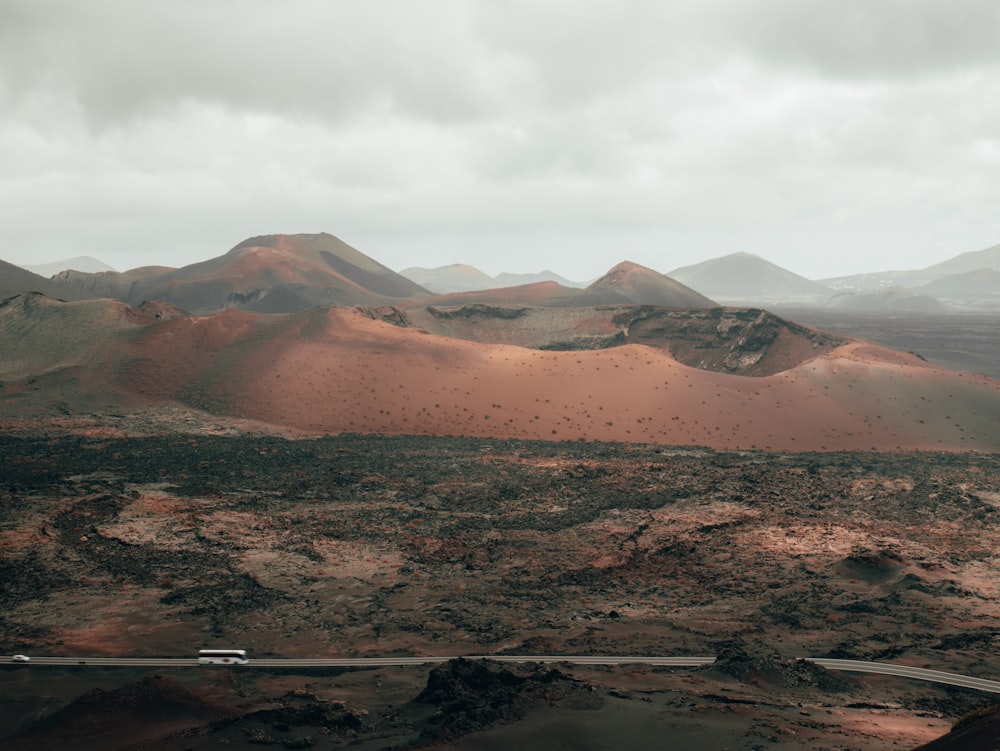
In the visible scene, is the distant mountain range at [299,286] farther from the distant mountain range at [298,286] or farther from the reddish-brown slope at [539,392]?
the reddish-brown slope at [539,392]

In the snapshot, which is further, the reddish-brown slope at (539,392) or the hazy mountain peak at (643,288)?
the hazy mountain peak at (643,288)

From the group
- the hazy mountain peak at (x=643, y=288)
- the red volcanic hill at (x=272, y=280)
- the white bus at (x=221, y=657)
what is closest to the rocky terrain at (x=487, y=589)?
the white bus at (x=221, y=657)

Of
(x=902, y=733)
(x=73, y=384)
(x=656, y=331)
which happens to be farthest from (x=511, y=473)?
(x=656, y=331)

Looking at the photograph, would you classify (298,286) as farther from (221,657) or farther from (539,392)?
(221,657)

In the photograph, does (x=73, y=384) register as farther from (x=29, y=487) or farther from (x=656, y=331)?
(x=656, y=331)

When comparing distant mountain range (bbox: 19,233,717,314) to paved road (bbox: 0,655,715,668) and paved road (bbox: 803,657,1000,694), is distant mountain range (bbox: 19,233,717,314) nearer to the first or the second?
paved road (bbox: 0,655,715,668)

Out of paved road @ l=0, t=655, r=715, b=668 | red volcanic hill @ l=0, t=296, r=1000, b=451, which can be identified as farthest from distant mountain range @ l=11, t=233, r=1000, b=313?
paved road @ l=0, t=655, r=715, b=668
